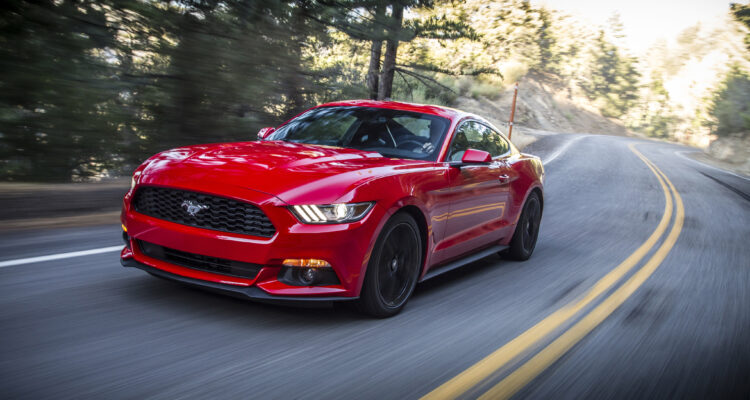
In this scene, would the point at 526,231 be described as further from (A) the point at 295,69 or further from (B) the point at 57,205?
(A) the point at 295,69

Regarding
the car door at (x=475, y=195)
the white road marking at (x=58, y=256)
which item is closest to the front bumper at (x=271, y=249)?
the car door at (x=475, y=195)

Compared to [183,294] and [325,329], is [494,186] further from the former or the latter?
[183,294]

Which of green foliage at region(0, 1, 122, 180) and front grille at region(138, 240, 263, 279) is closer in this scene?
front grille at region(138, 240, 263, 279)

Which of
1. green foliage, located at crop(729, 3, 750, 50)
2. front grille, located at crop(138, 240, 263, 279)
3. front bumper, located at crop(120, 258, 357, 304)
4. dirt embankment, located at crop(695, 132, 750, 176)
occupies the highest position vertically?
green foliage, located at crop(729, 3, 750, 50)

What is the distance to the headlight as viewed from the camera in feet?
12.3

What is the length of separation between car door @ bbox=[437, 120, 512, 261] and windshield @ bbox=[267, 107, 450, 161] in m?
0.21

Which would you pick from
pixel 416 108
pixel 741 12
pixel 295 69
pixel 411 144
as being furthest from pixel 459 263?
pixel 741 12

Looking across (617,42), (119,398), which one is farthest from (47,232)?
(617,42)

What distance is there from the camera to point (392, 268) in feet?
14.4

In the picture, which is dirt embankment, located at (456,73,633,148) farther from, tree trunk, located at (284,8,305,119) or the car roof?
the car roof

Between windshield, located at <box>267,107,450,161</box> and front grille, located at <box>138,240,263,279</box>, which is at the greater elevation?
windshield, located at <box>267,107,450,161</box>

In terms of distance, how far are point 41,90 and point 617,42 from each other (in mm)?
99579

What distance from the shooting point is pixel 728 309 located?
5668mm

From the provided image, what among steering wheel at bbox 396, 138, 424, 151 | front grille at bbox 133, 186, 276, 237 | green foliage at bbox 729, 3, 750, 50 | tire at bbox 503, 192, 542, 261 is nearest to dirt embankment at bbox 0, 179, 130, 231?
front grille at bbox 133, 186, 276, 237
